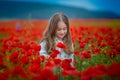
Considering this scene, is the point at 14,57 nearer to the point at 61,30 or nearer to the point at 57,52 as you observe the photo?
the point at 57,52

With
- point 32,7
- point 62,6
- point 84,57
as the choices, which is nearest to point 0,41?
point 32,7

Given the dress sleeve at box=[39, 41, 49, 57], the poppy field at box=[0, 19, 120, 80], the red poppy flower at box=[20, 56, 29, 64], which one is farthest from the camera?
the dress sleeve at box=[39, 41, 49, 57]

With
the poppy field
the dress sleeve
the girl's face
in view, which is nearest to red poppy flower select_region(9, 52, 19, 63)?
the poppy field

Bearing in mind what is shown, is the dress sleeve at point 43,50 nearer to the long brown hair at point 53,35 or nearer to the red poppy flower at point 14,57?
the long brown hair at point 53,35

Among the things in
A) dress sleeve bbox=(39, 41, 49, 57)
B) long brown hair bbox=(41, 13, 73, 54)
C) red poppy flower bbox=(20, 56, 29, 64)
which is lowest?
red poppy flower bbox=(20, 56, 29, 64)

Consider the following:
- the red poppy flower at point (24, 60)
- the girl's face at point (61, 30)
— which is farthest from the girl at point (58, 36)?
the red poppy flower at point (24, 60)

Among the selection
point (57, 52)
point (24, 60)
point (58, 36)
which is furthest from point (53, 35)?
point (24, 60)

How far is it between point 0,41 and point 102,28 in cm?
81

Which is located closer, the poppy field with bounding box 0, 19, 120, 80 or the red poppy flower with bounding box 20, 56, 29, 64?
the poppy field with bounding box 0, 19, 120, 80

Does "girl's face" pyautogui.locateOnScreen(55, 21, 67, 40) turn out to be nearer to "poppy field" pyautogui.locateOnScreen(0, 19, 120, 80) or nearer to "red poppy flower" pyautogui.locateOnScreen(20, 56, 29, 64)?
"poppy field" pyautogui.locateOnScreen(0, 19, 120, 80)

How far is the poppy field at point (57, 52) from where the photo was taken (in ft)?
5.96

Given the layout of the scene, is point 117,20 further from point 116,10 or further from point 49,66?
point 49,66

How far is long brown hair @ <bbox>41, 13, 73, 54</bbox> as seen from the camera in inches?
88.4

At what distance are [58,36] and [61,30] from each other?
2.0 inches
